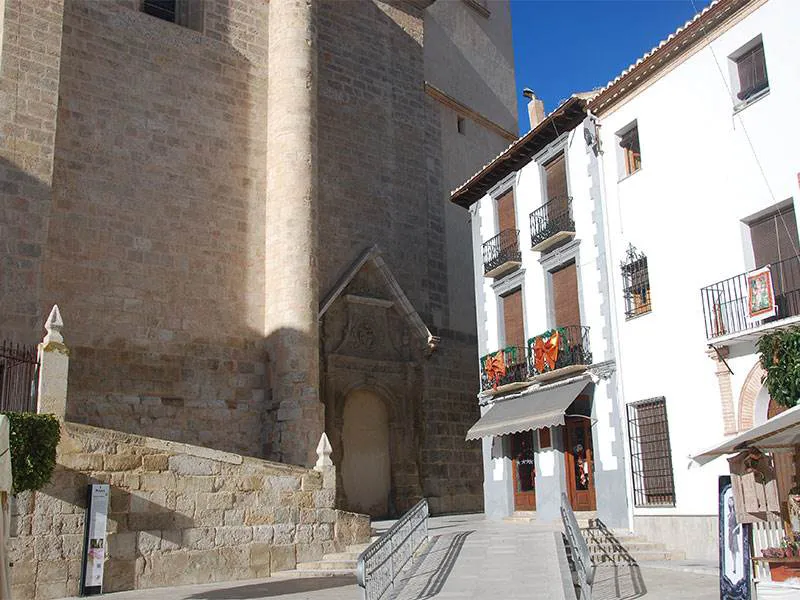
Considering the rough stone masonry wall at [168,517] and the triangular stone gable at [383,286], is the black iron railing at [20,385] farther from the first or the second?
the triangular stone gable at [383,286]

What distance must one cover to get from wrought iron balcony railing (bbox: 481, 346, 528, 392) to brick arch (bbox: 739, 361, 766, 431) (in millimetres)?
5115

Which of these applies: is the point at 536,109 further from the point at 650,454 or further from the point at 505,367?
the point at 650,454

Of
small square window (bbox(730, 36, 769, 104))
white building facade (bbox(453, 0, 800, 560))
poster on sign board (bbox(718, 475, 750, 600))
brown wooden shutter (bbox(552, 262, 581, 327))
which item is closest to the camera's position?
poster on sign board (bbox(718, 475, 750, 600))

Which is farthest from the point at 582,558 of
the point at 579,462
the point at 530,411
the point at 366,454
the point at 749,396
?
the point at 366,454

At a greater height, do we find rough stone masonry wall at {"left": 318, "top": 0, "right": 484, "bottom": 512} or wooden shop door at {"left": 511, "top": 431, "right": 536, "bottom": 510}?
rough stone masonry wall at {"left": 318, "top": 0, "right": 484, "bottom": 512}

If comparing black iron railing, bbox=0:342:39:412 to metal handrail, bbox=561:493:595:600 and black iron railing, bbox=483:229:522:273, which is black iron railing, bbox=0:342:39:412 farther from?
black iron railing, bbox=483:229:522:273

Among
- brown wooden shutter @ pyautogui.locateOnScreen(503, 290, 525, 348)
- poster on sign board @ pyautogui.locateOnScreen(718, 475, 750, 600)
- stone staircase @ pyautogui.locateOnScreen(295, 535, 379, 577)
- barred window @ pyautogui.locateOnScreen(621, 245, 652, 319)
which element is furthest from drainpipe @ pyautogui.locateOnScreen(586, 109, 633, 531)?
poster on sign board @ pyautogui.locateOnScreen(718, 475, 750, 600)

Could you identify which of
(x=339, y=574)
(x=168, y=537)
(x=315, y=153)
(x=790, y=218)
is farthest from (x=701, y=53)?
(x=168, y=537)

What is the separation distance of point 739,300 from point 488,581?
5.46m

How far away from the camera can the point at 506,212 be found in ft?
59.2

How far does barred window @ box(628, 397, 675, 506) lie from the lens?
13.2 metres

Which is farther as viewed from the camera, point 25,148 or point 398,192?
point 398,192

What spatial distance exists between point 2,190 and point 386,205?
933 cm

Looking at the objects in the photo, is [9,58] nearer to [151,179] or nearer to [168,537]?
[151,179]
